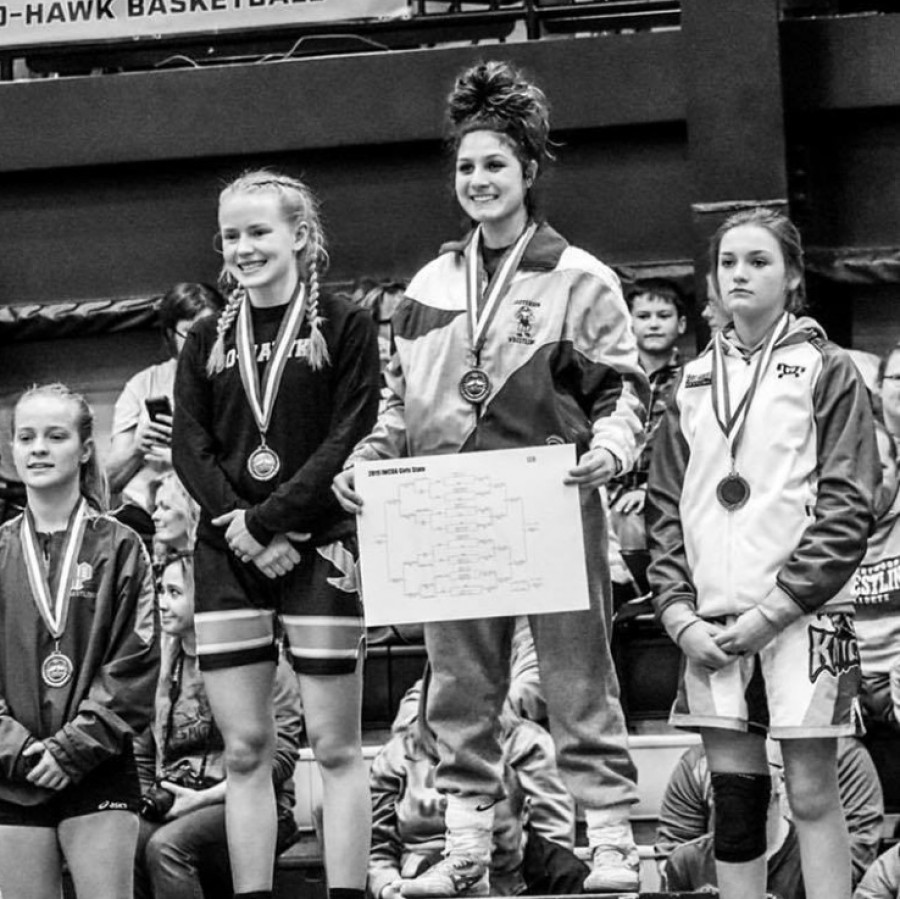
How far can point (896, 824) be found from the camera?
212 inches

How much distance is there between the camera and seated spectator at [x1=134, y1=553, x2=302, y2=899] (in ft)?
16.9

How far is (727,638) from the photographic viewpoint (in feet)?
12.2

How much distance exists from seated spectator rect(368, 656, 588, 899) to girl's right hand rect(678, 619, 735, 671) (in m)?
1.18

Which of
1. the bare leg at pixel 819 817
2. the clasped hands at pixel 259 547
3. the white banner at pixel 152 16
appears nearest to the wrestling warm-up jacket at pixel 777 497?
the bare leg at pixel 819 817

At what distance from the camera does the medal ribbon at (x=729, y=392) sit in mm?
3832

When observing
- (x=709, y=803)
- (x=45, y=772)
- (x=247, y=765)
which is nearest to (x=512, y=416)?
(x=247, y=765)

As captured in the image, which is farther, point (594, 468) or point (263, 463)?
point (263, 463)

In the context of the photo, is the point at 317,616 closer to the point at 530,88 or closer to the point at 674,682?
the point at 530,88

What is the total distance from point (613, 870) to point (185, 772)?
1887 mm

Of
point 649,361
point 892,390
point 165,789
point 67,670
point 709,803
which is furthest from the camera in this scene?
point 649,361

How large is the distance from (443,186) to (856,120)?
156cm

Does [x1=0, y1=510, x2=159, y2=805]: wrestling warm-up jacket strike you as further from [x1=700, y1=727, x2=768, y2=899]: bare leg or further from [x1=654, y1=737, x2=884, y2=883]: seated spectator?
[x1=654, y1=737, x2=884, y2=883]: seated spectator

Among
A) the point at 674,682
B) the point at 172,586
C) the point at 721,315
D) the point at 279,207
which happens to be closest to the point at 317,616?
the point at 279,207

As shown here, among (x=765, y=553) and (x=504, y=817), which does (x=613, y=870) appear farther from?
(x=504, y=817)
